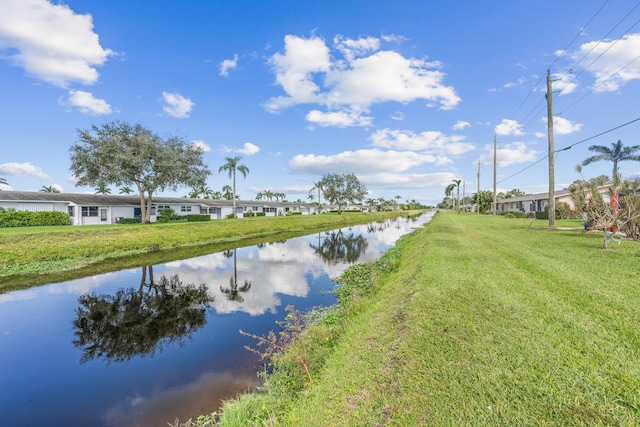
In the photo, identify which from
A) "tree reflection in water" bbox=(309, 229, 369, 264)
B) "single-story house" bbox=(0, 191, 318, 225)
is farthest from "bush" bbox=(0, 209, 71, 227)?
"tree reflection in water" bbox=(309, 229, 369, 264)

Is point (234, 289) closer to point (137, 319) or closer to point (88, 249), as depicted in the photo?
point (137, 319)

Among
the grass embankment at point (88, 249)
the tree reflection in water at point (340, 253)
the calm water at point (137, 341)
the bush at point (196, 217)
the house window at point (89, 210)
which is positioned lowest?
the calm water at point (137, 341)

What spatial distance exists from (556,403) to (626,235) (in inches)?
742

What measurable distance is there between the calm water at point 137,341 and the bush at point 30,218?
845 inches

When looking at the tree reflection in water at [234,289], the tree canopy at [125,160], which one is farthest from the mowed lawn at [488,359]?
the tree canopy at [125,160]

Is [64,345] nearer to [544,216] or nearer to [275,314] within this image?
[275,314]

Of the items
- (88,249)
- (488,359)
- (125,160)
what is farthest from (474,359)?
(125,160)

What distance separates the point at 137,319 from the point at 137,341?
67.8 inches

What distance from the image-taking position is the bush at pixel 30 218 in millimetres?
26938

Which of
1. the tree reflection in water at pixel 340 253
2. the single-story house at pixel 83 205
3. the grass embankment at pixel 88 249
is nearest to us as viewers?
the grass embankment at pixel 88 249

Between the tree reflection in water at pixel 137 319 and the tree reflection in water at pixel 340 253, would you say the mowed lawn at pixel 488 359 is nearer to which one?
the tree reflection in water at pixel 137 319

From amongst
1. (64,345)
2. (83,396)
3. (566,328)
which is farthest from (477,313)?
(64,345)

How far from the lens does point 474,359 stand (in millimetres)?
4195

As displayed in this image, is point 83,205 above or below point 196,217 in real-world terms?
above
